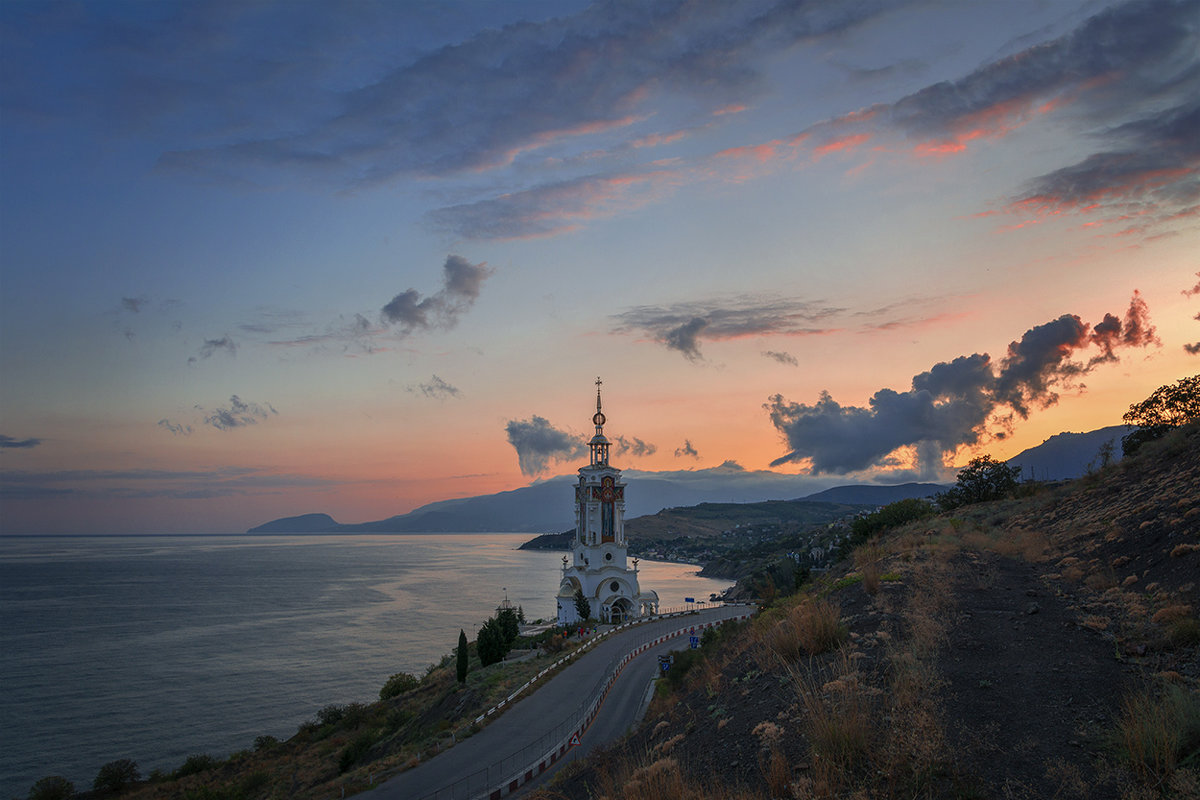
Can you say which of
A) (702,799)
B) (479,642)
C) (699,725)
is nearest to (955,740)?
(702,799)

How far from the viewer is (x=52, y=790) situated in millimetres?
27844

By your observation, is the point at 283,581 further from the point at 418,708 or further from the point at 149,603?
the point at 418,708

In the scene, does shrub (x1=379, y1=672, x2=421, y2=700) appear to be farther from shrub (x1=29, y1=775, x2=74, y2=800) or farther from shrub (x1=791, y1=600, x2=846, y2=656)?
shrub (x1=791, y1=600, x2=846, y2=656)

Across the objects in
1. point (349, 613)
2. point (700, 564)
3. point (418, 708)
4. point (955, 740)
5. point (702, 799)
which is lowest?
point (700, 564)

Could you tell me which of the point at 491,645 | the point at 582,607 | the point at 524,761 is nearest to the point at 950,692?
the point at 524,761

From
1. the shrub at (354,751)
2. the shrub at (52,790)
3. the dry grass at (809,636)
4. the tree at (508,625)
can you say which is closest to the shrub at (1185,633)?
the dry grass at (809,636)

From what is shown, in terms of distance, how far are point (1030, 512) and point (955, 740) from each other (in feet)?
85.7

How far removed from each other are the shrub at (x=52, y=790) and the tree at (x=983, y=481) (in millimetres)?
51272

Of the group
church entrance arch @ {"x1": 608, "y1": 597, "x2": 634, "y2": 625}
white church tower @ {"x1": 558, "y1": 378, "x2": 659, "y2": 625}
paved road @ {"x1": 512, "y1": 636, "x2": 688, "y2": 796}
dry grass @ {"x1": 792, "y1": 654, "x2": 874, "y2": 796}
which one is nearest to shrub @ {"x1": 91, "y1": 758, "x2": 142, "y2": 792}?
paved road @ {"x1": 512, "y1": 636, "x2": 688, "y2": 796}

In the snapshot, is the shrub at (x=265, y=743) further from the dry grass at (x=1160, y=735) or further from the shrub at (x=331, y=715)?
the dry grass at (x=1160, y=735)

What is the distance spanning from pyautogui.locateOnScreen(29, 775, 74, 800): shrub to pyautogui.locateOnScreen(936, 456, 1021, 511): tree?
51272 millimetres

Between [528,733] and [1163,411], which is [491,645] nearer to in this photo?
[528,733]

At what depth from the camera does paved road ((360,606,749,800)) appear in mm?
16562

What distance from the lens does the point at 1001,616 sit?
1090 cm
